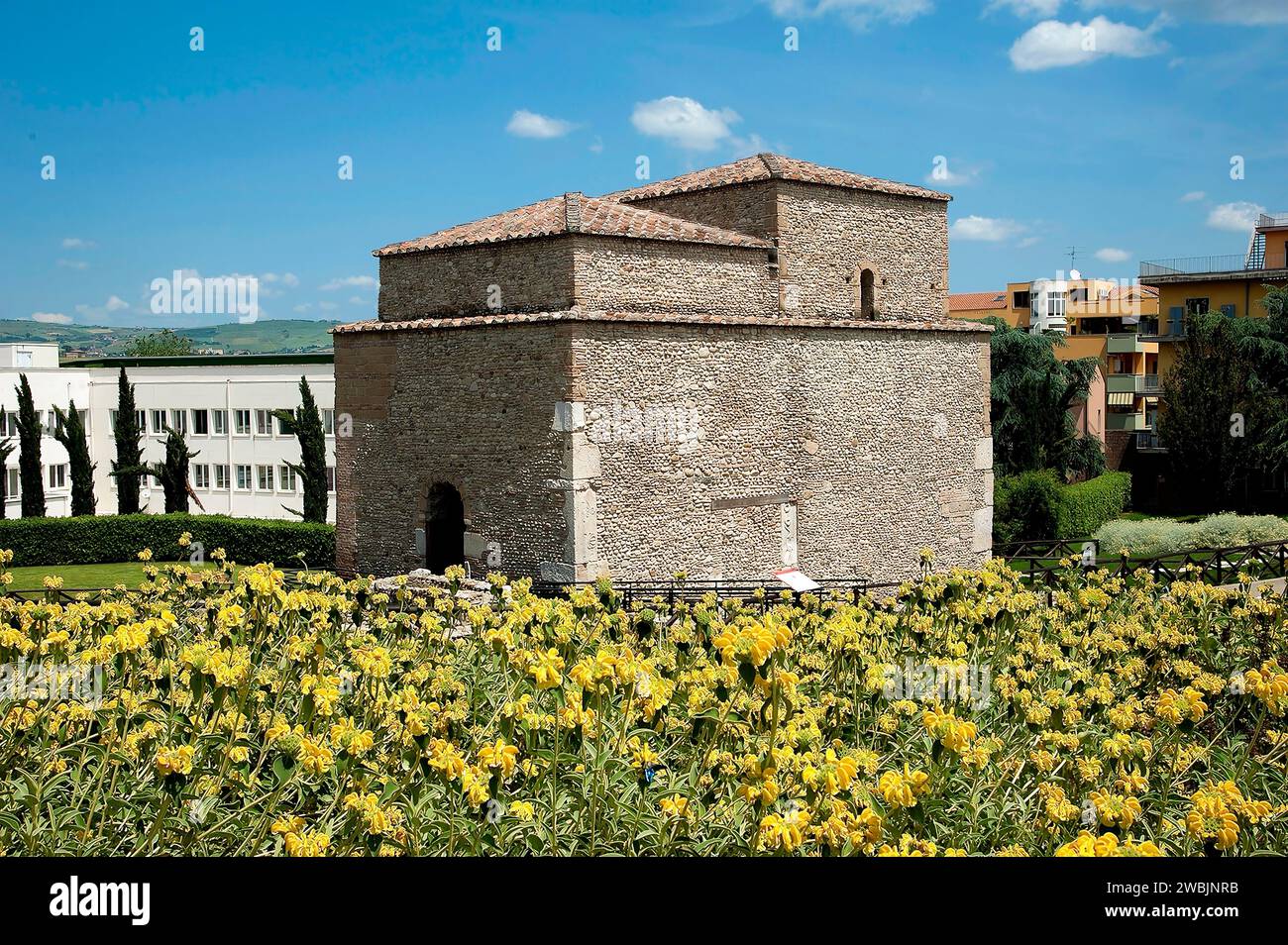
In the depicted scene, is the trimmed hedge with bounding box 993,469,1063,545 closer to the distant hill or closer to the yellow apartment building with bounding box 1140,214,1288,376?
the yellow apartment building with bounding box 1140,214,1288,376

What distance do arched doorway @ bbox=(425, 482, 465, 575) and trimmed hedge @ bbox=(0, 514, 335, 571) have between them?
14.8m

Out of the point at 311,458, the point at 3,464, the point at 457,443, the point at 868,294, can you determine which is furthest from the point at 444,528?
the point at 3,464

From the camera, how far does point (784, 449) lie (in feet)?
72.2

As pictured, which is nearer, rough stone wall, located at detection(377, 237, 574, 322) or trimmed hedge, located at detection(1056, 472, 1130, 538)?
rough stone wall, located at detection(377, 237, 574, 322)

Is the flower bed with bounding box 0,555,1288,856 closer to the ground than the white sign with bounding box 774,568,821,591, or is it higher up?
higher up

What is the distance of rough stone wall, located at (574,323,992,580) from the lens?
65.6 ft

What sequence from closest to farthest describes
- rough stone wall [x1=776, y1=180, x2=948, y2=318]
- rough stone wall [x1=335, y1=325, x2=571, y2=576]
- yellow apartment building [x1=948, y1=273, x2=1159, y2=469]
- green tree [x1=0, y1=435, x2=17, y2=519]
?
rough stone wall [x1=335, y1=325, x2=571, y2=576]
rough stone wall [x1=776, y1=180, x2=948, y2=318]
green tree [x1=0, y1=435, x2=17, y2=519]
yellow apartment building [x1=948, y1=273, x2=1159, y2=469]

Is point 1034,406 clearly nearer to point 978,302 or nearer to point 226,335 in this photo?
point 978,302

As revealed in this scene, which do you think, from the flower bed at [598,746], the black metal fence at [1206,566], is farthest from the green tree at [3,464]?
the flower bed at [598,746]

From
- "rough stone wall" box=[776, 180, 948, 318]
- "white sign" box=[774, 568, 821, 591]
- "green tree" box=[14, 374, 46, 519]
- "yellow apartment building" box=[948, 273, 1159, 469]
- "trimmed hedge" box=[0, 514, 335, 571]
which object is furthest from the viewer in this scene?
"yellow apartment building" box=[948, 273, 1159, 469]

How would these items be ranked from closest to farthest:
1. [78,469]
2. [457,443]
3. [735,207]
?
[457,443] → [735,207] → [78,469]

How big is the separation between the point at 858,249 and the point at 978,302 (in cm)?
4173

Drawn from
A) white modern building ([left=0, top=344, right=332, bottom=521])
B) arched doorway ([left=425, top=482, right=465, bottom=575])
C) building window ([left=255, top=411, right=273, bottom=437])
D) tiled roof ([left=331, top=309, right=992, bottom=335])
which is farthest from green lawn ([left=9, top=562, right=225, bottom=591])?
tiled roof ([left=331, top=309, right=992, bottom=335])
